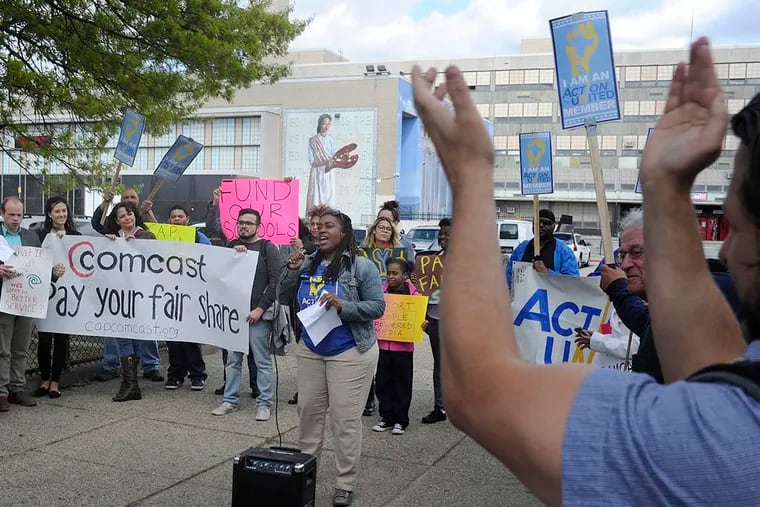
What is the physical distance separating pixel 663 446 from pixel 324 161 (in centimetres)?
4644

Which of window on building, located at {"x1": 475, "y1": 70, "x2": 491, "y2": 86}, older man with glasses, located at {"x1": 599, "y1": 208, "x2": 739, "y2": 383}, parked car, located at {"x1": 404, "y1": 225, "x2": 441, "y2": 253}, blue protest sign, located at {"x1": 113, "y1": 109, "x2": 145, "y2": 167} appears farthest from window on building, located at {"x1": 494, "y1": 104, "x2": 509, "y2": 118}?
older man with glasses, located at {"x1": 599, "y1": 208, "x2": 739, "y2": 383}

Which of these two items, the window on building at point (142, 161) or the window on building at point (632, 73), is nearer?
the window on building at point (142, 161)

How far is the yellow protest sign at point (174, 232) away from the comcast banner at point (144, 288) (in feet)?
3.51

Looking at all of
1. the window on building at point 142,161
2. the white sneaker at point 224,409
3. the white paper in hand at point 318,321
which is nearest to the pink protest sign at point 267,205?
the white sneaker at point 224,409

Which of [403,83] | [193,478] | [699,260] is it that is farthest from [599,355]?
[403,83]

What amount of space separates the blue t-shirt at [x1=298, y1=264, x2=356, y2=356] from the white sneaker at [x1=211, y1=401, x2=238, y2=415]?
2.20m

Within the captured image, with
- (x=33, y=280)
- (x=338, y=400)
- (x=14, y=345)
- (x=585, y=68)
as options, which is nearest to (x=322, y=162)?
(x=33, y=280)

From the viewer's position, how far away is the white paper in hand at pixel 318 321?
5.09 metres

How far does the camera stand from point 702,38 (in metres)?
1.20

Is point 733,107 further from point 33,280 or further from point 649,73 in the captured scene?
point 33,280

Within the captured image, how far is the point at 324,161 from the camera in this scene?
46812mm

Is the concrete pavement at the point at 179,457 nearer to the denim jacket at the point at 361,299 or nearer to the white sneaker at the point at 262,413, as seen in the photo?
the white sneaker at the point at 262,413

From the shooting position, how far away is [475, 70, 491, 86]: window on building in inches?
3071

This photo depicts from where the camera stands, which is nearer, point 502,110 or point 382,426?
point 382,426
